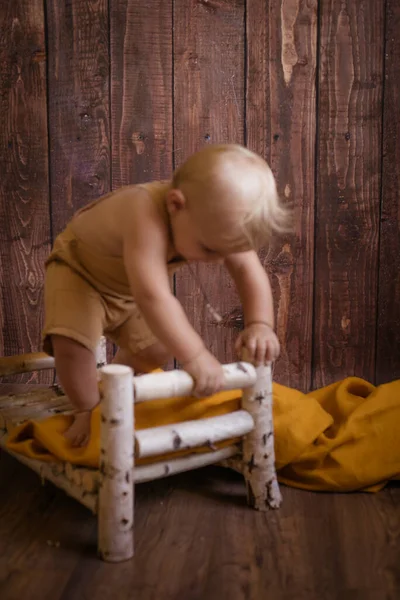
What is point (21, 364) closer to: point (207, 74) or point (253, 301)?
point (253, 301)

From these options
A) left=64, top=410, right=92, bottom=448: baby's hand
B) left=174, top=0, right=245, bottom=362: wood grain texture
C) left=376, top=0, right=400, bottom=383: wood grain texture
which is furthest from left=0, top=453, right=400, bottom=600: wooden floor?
left=174, top=0, right=245, bottom=362: wood grain texture

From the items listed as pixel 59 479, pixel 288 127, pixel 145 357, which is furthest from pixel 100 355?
pixel 288 127

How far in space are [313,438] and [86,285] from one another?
1.70 ft

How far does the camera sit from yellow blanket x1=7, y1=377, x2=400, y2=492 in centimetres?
120

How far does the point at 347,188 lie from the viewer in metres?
1.75

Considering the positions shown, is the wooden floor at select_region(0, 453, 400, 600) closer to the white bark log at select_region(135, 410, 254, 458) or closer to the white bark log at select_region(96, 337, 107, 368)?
the white bark log at select_region(135, 410, 254, 458)

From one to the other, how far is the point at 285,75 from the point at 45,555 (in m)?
1.32

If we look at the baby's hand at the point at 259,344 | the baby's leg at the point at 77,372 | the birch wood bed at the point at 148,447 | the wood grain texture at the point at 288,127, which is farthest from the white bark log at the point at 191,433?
the wood grain texture at the point at 288,127

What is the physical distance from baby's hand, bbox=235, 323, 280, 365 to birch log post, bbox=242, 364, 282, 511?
17 millimetres

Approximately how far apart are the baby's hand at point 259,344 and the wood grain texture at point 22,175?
2.87ft

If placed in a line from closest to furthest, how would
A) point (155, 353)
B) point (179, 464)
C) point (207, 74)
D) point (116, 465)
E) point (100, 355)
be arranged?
point (116, 465), point (179, 464), point (155, 353), point (100, 355), point (207, 74)

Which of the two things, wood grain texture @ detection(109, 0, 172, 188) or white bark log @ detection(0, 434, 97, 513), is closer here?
white bark log @ detection(0, 434, 97, 513)

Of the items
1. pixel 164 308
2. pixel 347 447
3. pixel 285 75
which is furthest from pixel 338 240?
pixel 164 308

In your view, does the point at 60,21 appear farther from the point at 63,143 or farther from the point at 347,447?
the point at 347,447
